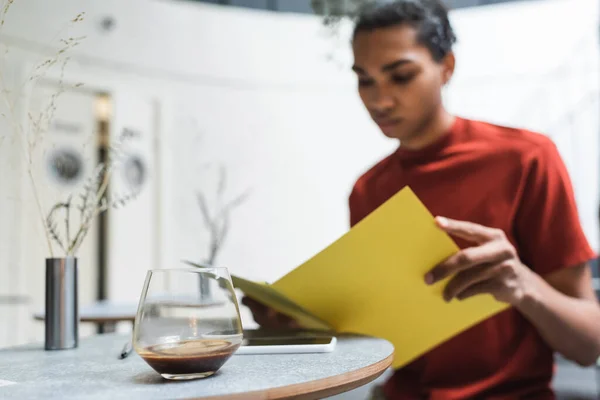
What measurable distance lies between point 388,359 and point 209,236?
15.0 ft

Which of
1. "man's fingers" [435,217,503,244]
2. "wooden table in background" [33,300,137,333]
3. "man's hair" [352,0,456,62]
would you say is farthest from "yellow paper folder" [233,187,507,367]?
"wooden table in background" [33,300,137,333]

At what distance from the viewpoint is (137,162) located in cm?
516

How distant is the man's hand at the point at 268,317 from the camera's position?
1.25m

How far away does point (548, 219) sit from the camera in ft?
4.17

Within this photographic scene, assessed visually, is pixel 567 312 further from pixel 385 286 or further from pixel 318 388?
pixel 318 388

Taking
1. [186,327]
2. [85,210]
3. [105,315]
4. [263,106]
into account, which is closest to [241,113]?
[263,106]

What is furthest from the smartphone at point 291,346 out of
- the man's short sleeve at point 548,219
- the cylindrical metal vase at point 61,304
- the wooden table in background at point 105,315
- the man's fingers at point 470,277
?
the wooden table in background at point 105,315

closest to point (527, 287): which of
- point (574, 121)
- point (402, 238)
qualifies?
point (402, 238)

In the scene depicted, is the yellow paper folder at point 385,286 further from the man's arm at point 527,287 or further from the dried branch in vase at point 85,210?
the dried branch in vase at point 85,210

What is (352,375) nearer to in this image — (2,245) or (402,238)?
(402,238)

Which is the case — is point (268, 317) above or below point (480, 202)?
below

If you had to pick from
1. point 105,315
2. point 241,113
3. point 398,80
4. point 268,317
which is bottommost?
point 105,315

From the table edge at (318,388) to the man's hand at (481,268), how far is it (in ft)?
0.81

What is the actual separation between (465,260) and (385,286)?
14 cm
